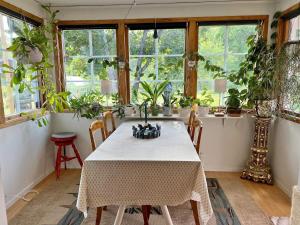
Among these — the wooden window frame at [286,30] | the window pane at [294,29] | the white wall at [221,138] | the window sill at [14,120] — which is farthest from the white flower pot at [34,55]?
the window pane at [294,29]

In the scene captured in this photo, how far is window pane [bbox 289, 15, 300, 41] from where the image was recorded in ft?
8.02

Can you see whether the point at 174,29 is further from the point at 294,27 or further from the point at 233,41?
the point at 294,27

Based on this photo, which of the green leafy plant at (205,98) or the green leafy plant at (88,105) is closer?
the green leafy plant at (88,105)

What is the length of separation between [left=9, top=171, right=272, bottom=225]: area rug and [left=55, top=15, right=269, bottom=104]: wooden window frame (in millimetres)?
1431

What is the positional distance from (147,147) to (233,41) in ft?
6.93

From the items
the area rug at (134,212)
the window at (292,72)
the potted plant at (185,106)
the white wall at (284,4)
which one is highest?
the white wall at (284,4)

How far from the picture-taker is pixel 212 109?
3141mm

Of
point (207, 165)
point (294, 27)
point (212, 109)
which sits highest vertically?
point (294, 27)

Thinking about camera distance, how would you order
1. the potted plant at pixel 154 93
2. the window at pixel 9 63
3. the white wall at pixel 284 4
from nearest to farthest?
the window at pixel 9 63, the white wall at pixel 284 4, the potted plant at pixel 154 93

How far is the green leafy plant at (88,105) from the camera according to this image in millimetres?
2988

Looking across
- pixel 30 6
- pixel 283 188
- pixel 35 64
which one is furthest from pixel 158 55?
pixel 283 188

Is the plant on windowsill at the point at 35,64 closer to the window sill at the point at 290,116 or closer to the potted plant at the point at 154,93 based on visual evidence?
the potted plant at the point at 154,93

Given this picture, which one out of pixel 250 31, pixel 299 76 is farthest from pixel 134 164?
pixel 250 31

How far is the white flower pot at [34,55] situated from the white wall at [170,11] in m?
0.92
